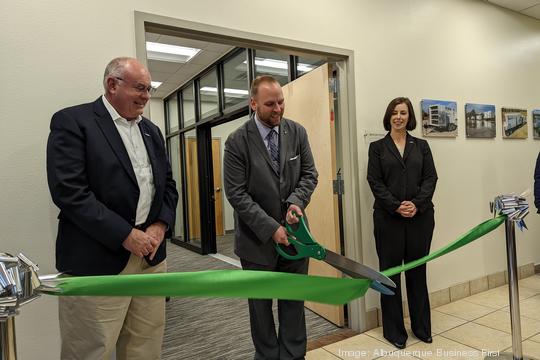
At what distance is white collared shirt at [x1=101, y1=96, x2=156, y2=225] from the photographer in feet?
5.04

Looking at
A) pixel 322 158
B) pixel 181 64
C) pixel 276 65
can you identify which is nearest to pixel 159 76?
pixel 181 64

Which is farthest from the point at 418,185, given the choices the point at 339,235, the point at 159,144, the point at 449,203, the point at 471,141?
the point at 159,144

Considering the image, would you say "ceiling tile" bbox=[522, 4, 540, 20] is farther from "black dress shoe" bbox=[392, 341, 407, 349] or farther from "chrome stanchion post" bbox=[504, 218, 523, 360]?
"black dress shoe" bbox=[392, 341, 407, 349]

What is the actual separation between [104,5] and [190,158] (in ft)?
15.2

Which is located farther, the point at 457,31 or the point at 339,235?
the point at 457,31

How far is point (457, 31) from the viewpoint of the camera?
10.6 feet

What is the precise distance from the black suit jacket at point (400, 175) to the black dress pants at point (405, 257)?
0.08 m

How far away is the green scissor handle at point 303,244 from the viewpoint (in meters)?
1.46

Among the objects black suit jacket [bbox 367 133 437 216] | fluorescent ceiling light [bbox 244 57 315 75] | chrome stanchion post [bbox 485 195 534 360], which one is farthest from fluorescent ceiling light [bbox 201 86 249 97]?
chrome stanchion post [bbox 485 195 534 360]

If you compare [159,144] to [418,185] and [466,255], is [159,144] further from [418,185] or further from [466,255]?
[466,255]

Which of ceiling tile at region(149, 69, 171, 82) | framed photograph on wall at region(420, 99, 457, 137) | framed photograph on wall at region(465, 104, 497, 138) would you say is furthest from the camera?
ceiling tile at region(149, 69, 171, 82)

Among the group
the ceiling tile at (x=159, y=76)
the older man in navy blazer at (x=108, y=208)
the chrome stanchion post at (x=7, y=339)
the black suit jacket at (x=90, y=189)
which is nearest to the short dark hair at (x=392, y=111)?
the older man in navy blazer at (x=108, y=208)

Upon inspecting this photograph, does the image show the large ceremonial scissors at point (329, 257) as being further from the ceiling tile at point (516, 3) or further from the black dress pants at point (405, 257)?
the ceiling tile at point (516, 3)

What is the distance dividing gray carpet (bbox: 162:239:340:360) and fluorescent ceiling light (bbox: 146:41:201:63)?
10.1ft
